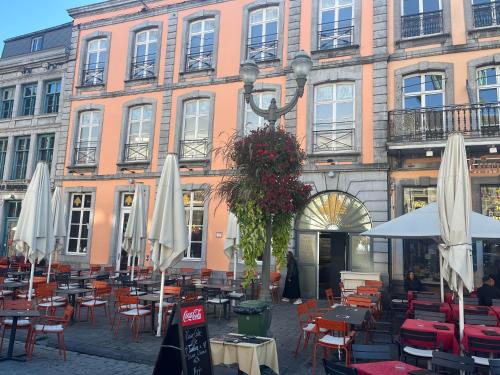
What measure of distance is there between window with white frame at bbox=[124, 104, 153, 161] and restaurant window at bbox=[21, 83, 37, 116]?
7.33 metres

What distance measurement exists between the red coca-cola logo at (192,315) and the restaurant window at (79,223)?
1405cm

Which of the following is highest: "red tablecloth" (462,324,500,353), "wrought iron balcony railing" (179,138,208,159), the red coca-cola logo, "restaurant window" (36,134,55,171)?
"restaurant window" (36,134,55,171)

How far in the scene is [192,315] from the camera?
5184 mm

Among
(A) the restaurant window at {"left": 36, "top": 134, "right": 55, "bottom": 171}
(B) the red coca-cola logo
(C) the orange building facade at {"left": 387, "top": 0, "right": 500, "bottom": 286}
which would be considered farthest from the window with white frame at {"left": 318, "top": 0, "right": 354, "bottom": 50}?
(A) the restaurant window at {"left": 36, "top": 134, "right": 55, "bottom": 171}

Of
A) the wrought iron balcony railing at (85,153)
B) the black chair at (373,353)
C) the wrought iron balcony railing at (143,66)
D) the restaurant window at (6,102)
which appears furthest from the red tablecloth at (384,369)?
the restaurant window at (6,102)

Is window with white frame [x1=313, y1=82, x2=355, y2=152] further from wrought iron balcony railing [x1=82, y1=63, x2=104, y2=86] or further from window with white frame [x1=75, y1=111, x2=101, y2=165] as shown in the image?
wrought iron balcony railing [x1=82, y1=63, x2=104, y2=86]

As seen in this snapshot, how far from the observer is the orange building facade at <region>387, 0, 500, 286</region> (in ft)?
40.1

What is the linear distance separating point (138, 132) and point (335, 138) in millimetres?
8629

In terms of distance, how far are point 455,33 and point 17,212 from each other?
2125 cm

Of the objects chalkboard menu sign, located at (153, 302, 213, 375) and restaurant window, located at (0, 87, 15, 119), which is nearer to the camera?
chalkboard menu sign, located at (153, 302, 213, 375)

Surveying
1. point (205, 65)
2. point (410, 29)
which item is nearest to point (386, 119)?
point (410, 29)

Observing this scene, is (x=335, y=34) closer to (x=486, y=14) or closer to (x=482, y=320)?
(x=486, y=14)

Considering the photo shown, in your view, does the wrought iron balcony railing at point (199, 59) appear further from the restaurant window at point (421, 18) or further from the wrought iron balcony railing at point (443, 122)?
the wrought iron balcony railing at point (443, 122)

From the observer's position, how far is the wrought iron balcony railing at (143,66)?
1809cm
